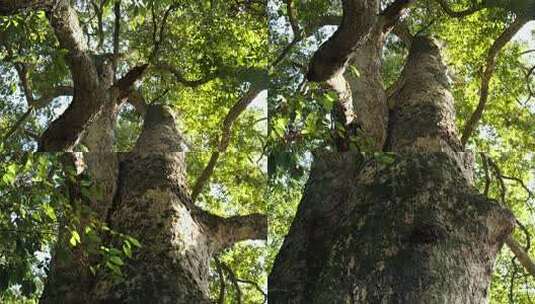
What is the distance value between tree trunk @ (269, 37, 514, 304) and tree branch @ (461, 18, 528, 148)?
46.9 inches

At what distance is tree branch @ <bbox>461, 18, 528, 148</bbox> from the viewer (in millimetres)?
4572

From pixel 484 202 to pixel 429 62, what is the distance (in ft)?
4.94

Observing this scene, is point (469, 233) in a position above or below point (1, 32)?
below

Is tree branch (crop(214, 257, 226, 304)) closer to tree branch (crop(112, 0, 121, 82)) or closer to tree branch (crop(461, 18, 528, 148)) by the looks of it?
tree branch (crop(112, 0, 121, 82))

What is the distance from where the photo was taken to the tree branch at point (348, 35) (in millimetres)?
2725

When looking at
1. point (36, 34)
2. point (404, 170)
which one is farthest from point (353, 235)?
point (36, 34)

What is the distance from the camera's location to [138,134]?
3957 mm

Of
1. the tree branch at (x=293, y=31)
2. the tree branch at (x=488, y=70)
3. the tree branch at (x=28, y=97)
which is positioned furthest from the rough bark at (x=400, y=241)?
the tree branch at (x=488, y=70)

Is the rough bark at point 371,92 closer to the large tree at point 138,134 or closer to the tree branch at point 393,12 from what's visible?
the tree branch at point 393,12

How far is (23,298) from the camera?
3.27 m

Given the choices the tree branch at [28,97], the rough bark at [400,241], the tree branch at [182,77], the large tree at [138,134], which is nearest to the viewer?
the rough bark at [400,241]

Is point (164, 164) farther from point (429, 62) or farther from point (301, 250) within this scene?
point (429, 62)

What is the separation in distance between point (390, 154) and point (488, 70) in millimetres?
2542

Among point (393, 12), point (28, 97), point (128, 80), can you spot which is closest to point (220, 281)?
point (128, 80)
